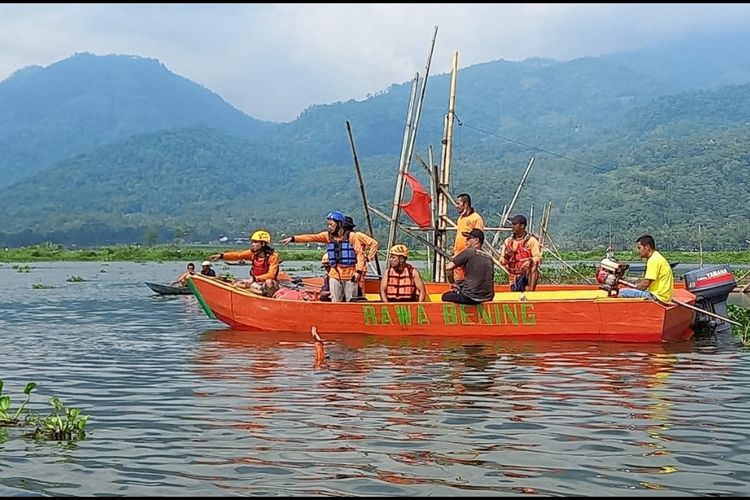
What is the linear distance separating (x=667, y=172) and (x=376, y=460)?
92416 mm

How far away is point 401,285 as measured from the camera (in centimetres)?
1479

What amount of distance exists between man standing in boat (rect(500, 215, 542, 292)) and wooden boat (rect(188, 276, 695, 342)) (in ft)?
1.33

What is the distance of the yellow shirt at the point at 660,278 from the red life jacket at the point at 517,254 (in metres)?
2.27

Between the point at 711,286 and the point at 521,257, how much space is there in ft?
9.47

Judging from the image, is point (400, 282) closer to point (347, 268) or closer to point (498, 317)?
Result: point (347, 268)

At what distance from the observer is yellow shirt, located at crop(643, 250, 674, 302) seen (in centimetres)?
1372

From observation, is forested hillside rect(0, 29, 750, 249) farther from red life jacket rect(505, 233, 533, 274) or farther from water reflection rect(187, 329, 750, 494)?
water reflection rect(187, 329, 750, 494)

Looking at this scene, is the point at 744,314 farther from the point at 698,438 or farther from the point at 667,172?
the point at 667,172

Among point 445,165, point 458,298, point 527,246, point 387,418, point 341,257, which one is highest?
point 445,165

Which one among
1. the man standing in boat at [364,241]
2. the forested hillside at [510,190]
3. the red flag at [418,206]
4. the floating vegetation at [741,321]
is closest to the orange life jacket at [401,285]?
the man standing in boat at [364,241]

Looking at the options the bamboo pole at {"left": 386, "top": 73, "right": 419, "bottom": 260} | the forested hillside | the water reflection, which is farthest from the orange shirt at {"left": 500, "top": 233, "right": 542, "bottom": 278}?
the forested hillside

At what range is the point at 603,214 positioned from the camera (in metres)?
85.9

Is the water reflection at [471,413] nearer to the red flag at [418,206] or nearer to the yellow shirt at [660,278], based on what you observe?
the yellow shirt at [660,278]

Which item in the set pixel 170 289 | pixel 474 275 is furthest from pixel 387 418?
pixel 170 289
